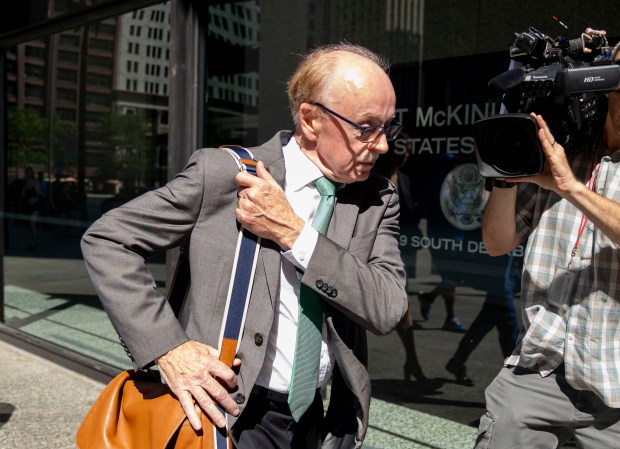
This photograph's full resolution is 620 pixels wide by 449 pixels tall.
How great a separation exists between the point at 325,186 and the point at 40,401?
3.42 metres

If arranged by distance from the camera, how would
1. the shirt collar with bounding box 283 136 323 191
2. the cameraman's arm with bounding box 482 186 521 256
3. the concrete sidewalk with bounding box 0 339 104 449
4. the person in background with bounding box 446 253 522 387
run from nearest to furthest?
the shirt collar with bounding box 283 136 323 191 → the cameraman's arm with bounding box 482 186 521 256 → the person in background with bounding box 446 253 522 387 → the concrete sidewalk with bounding box 0 339 104 449

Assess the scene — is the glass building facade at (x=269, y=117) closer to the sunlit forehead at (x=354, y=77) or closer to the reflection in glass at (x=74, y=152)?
the reflection in glass at (x=74, y=152)

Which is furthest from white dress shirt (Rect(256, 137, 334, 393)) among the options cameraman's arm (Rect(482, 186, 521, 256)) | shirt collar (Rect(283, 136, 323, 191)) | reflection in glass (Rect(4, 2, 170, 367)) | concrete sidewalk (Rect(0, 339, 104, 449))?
reflection in glass (Rect(4, 2, 170, 367))

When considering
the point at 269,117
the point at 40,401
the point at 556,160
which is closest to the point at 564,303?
the point at 556,160

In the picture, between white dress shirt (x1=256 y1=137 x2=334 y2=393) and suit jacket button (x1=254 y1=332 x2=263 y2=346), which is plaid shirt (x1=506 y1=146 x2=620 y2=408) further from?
suit jacket button (x1=254 y1=332 x2=263 y2=346)

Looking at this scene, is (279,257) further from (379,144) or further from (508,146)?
(508,146)

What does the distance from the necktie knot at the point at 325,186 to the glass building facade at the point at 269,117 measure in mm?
1298

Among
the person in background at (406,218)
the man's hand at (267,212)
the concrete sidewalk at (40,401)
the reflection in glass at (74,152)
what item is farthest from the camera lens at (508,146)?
the reflection in glass at (74,152)

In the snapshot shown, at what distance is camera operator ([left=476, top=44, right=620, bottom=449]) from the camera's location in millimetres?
1816

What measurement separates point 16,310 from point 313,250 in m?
5.67

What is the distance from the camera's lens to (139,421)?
167 centimetres

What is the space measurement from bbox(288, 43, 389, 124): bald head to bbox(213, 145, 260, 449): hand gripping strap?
0.83 ft

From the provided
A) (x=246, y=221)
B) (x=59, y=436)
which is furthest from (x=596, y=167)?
(x=59, y=436)

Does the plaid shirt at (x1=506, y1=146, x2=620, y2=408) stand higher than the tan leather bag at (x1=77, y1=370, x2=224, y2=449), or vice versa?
the plaid shirt at (x1=506, y1=146, x2=620, y2=408)
